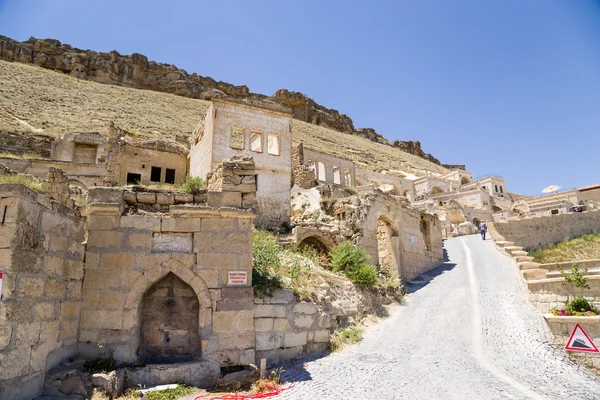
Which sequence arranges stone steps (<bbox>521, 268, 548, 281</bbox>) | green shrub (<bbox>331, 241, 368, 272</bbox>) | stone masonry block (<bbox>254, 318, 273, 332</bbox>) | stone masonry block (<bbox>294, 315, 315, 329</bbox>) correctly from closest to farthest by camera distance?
stone masonry block (<bbox>254, 318, 273, 332</bbox>), stone masonry block (<bbox>294, 315, 315, 329</bbox>), green shrub (<bbox>331, 241, 368, 272</bbox>), stone steps (<bbox>521, 268, 548, 281</bbox>)

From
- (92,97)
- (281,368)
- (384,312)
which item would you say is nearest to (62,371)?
(281,368)

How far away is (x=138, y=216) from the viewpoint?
695 centimetres

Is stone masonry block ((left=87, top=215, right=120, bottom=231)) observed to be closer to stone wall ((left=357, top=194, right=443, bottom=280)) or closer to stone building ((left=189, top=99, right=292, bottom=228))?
stone wall ((left=357, top=194, right=443, bottom=280))

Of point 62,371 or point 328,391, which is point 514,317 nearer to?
point 328,391

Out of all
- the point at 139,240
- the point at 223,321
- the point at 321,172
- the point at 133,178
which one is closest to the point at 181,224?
the point at 139,240

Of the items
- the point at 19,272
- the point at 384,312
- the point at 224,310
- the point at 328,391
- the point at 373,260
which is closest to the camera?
the point at 19,272

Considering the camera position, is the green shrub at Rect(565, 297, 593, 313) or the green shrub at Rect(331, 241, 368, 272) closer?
the green shrub at Rect(565, 297, 593, 313)

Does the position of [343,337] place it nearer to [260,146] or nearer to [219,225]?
[219,225]

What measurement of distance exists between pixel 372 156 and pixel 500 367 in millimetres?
60516

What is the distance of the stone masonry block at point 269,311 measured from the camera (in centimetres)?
755

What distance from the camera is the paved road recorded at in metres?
6.40

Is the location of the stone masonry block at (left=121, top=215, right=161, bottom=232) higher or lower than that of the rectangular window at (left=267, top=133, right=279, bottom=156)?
lower

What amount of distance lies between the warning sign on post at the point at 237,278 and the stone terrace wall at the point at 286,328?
2.17ft

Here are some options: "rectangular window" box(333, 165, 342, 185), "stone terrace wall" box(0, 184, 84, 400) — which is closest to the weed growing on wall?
"stone terrace wall" box(0, 184, 84, 400)
